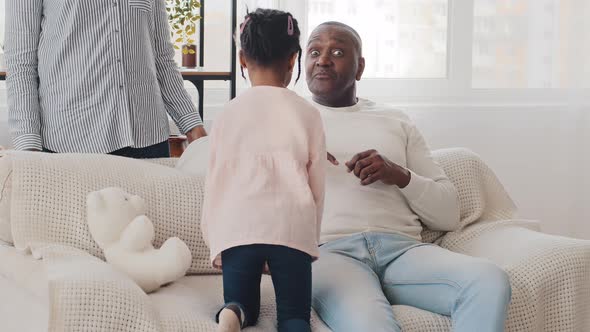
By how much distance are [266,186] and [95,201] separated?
527mm

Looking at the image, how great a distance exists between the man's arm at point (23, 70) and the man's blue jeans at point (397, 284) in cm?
87

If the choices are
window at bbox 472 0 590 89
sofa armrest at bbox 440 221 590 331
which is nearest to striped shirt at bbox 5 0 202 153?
sofa armrest at bbox 440 221 590 331

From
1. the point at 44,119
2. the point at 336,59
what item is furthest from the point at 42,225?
the point at 336,59

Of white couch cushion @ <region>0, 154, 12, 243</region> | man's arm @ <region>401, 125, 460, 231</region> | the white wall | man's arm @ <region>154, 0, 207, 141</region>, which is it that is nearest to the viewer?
white couch cushion @ <region>0, 154, 12, 243</region>

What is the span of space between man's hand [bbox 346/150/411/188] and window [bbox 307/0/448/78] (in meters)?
1.90

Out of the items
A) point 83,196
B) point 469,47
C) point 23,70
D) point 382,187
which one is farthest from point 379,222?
point 469,47

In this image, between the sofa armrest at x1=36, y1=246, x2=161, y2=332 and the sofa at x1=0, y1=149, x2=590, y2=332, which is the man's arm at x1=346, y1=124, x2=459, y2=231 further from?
the sofa armrest at x1=36, y1=246, x2=161, y2=332

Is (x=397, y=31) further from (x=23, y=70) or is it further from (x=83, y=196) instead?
(x=83, y=196)

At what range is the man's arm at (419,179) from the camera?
7.45 feet

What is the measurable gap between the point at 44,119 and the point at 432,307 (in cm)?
119

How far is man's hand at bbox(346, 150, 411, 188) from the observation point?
89.0 inches

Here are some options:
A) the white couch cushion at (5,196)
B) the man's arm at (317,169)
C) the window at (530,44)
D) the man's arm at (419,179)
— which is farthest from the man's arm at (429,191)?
the window at (530,44)

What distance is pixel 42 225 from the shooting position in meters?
2.21

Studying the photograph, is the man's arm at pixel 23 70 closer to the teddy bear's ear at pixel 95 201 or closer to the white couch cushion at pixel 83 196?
the white couch cushion at pixel 83 196
